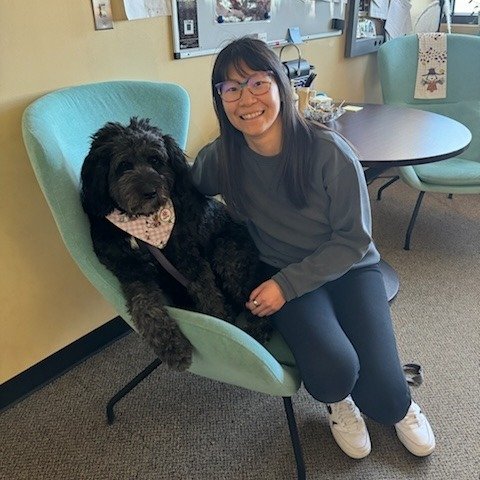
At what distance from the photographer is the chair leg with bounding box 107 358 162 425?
60.6 inches

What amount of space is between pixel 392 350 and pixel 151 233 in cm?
74

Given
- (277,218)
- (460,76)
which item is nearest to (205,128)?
(277,218)

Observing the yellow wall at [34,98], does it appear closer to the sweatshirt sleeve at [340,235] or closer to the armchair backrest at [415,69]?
the sweatshirt sleeve at [340,235]

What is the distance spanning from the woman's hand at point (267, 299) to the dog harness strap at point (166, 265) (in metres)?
0.20

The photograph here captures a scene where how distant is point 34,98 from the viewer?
1.41 m

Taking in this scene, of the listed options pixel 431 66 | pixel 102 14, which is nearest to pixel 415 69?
pixel 431 66

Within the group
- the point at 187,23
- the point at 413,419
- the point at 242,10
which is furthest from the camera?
the point at 242,10

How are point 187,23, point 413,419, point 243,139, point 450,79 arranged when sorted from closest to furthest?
1. point 243,139
2. point 413,419
3. point 187,23
4. point 450,79

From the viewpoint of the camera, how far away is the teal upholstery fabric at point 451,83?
249 cm

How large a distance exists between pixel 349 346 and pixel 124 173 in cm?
74

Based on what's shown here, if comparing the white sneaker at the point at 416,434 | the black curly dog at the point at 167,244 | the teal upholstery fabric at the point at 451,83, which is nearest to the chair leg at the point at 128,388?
the black curly dog at the point at 167,244

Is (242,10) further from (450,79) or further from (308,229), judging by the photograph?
(450,79)

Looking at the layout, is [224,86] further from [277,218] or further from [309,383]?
[309,383]

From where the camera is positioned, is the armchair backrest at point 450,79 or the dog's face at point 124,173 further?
the armchair backrest at point 450,79
